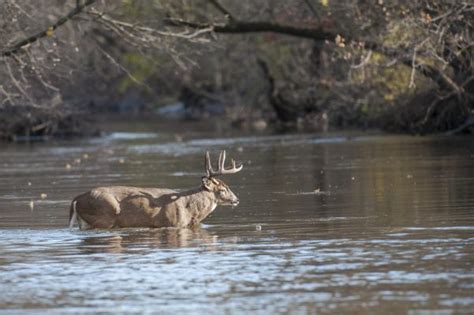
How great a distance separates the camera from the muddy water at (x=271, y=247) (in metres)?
11.4

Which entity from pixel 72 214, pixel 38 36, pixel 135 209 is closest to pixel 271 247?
pixel 135 209

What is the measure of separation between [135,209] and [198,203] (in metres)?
1.04

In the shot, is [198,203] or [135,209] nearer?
[135,209]

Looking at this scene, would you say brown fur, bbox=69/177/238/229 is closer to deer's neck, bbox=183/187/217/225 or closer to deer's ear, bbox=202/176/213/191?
deer's neck, bbox=183/187/217/225

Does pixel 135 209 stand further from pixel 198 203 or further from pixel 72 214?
pixel 198 203

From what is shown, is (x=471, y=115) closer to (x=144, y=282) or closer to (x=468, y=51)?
(x=468, y=51)

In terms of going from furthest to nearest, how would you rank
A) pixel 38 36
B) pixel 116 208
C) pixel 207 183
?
pixel 38 36 < pixel 207 183 < pixel 116 208

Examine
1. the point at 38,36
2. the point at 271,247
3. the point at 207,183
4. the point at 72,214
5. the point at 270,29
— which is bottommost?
the point at 271,247

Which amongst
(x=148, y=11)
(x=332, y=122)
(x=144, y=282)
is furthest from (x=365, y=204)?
(x=332, y=122)

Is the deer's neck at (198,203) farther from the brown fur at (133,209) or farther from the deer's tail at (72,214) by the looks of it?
the deer's tail at (72,214)

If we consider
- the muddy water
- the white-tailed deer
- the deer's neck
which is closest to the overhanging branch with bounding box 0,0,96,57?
the muddy water

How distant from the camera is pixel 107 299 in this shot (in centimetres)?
1163

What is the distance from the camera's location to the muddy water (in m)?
11.4

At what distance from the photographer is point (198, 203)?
58.2 ft
